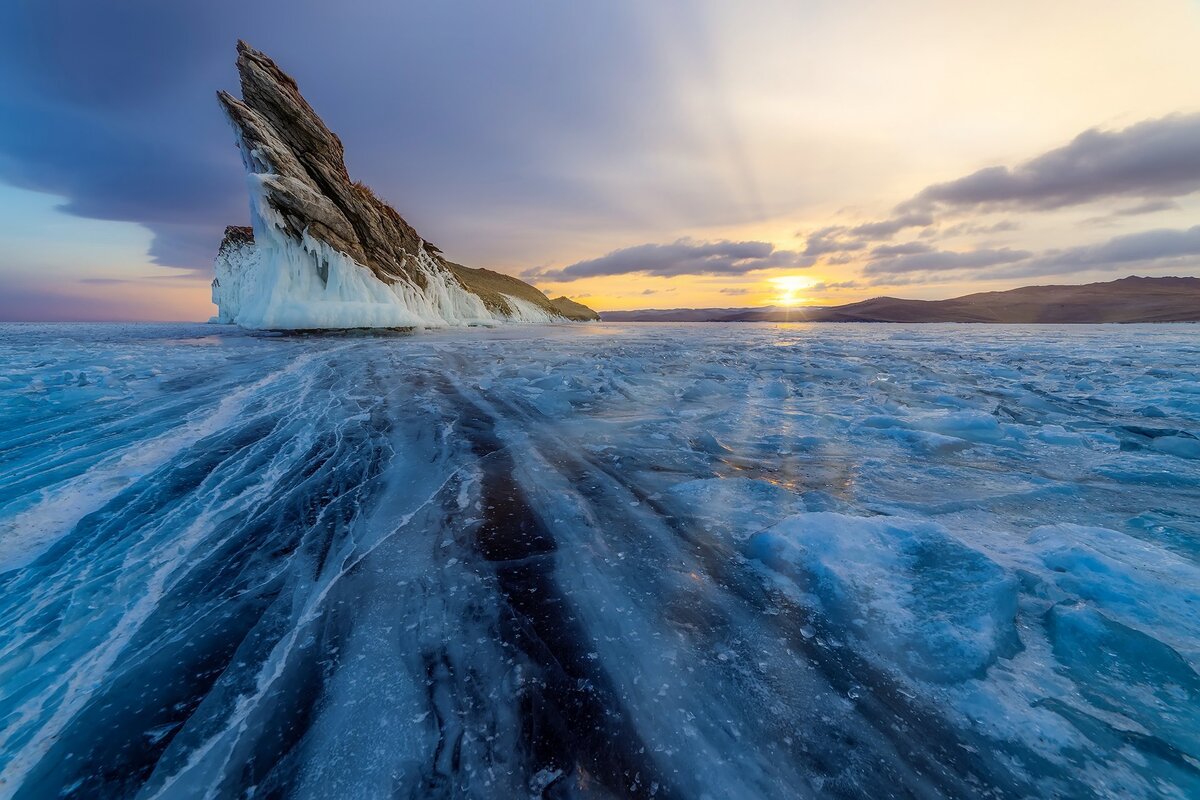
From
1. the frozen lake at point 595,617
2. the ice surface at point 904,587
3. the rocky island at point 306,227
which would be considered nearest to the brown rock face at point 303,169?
the rocky island at point 306,227

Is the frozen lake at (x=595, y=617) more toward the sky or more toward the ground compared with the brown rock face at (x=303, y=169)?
more toward the ground

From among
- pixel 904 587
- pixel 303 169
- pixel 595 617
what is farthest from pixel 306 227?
pixel 904 587

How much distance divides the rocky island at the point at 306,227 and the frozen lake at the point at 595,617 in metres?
22.3

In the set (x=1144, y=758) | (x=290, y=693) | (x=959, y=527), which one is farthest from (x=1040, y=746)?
(x=290, y=693)

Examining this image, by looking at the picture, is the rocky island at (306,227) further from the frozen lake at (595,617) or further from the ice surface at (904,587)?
the ice surface at (904,587)

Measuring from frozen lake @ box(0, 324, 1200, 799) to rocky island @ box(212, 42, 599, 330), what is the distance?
22.3m

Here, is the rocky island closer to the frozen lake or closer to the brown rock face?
the brown rock face

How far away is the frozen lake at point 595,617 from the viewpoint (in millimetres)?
1312

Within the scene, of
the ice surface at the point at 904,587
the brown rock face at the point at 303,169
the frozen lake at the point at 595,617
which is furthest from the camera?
the brown rock face at the point at 303,169

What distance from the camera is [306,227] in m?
23.0

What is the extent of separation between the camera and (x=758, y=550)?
95.7 inches

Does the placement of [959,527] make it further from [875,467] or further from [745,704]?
[745,704]

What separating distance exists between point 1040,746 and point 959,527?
1559 mm

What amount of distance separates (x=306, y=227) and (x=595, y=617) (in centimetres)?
2792
